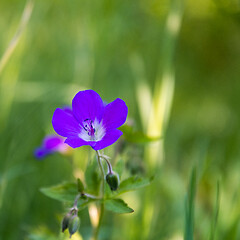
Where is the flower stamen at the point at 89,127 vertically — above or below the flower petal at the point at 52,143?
above

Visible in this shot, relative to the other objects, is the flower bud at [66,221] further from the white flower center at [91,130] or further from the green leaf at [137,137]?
the green leaf at [137,137]

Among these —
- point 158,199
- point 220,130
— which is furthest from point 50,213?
point 220,130

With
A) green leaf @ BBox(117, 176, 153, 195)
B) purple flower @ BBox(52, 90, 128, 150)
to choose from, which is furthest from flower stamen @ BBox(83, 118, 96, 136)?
green leaf @ BBox(117, 176, 153, 195)

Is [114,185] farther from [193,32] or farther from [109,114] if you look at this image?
[193,32]

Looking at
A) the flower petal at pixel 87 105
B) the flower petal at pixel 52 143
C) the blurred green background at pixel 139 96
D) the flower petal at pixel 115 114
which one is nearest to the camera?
the flower petal at pixel 115 114

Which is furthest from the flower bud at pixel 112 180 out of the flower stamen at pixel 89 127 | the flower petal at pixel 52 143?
the flower petal at pixel 52 143

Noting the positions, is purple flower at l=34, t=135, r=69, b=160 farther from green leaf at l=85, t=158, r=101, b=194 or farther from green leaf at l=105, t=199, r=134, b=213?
green leaf at l=105, t=199, r=134, b=213

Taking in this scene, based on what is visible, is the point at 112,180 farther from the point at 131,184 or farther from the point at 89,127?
the point at 89,127
